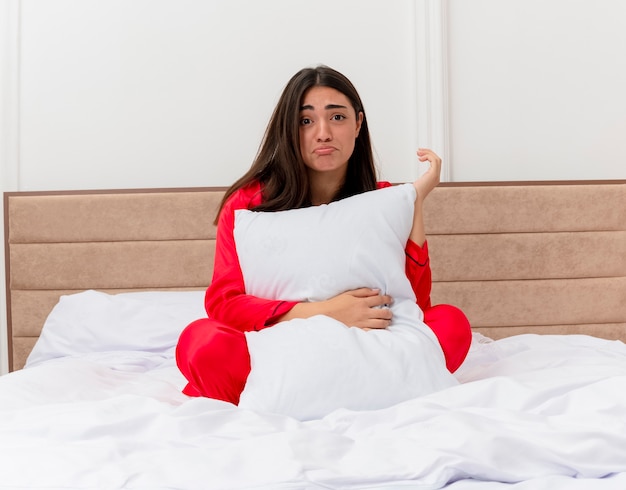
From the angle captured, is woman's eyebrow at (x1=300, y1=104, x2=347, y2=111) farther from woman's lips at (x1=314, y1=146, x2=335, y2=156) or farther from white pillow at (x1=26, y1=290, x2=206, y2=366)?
white pillow at (x1=26, y1=290, x2=206, y2=366)

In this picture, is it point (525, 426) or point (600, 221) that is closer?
point (525, 426)

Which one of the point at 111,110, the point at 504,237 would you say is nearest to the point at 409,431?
the point at 504,237

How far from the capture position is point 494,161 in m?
2.73

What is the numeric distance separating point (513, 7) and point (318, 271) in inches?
67.0

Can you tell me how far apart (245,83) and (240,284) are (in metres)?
1.20

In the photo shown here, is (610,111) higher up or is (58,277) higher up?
(610,111)

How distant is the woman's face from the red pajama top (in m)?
0.18

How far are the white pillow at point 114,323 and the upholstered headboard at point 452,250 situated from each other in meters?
0.23

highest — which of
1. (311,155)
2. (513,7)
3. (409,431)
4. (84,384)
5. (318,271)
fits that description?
(513,7)

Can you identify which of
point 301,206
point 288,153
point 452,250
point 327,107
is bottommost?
point 452,250

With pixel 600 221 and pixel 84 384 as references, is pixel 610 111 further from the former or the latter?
pixel 84 384

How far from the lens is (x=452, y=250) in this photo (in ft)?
8.38

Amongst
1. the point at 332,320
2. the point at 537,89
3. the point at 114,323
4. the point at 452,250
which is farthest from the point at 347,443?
the point at 537,89

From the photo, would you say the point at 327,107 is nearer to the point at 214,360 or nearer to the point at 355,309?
the point at 355,309
